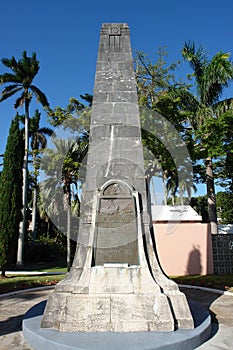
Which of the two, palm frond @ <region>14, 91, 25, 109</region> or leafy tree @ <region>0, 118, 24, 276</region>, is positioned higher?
palm frond @ <region>14, 91, 25, 109</region>

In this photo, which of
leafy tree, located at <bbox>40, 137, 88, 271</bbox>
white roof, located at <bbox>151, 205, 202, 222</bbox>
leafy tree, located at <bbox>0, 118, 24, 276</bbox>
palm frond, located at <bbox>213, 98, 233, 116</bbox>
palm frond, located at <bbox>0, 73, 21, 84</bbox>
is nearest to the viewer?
leafy tree, located at <bbox>0, 118, 24, 276</bbox>

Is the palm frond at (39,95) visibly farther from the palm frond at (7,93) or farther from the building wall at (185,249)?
the building wall at (185,249)

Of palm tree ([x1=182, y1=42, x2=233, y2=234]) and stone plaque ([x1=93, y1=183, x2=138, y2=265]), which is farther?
palm tree ([x1=182, y1=42, x2=233, y2=234])

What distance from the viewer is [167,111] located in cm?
1269

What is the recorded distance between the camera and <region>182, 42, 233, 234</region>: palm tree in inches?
587

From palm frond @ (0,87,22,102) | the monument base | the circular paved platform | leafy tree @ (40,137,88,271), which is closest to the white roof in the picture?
leafy tree @ (40,137,88,271)

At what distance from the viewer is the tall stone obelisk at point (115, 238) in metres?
3.80

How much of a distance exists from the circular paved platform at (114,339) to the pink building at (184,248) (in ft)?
27.3

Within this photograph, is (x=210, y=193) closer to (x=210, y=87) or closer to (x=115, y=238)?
A: (x=210, y=87)

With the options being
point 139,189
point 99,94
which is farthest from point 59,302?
point 99,94

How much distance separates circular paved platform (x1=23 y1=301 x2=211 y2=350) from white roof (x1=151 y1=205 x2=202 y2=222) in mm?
9385

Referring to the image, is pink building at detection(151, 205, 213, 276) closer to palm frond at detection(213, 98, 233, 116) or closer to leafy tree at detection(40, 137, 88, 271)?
leafy tree at detection(40, 137, 88, 271)

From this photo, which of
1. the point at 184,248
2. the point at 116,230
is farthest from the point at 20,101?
the point at 116,230

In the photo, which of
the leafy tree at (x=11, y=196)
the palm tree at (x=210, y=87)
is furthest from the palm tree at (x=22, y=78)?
the palm tree at (x=210, y=87)
